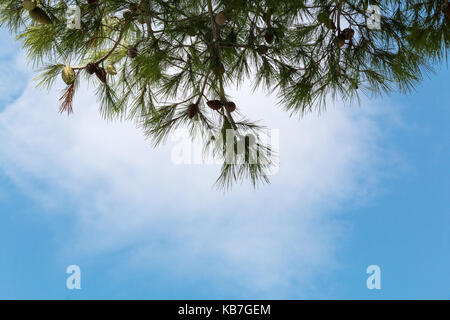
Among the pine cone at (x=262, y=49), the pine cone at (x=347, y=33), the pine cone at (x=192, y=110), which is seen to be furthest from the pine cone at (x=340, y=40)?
the pine cone at (x=192, y=110)

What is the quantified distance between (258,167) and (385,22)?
0.70 metres

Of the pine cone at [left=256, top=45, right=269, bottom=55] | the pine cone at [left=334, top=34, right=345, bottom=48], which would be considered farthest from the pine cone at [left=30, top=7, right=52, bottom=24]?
the pine cone at [left=334, top=34, right=345, bottom=48]

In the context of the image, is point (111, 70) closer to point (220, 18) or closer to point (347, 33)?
point (220, 18)

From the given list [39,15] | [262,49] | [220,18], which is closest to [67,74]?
[39,15]

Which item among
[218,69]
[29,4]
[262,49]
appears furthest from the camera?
[262,49]

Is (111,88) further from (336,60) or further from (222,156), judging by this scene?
(336,60)

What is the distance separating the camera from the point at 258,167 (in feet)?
5.74

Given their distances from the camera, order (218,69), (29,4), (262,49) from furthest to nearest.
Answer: (262,49), (218,69), (29,4)

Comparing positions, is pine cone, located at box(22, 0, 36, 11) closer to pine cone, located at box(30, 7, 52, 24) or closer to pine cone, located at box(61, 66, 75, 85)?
pine cone, located at box(30, 7, 52, 24)

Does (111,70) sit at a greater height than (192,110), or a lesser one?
greater

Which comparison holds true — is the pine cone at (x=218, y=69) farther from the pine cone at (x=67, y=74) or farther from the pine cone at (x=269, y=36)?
the pine cone at (x=67, y=74)

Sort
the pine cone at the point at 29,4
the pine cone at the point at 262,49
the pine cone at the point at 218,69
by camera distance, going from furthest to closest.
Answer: the pine cone at the point at 262,49 < the pine cone at the point at 218,69 < the pine cone at the point at 29,4

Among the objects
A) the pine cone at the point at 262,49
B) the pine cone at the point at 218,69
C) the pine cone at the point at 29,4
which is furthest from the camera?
the pine cone at the point at 262,49

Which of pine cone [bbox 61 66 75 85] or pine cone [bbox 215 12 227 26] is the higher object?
pine cone [bbox 215 12 227 26]
